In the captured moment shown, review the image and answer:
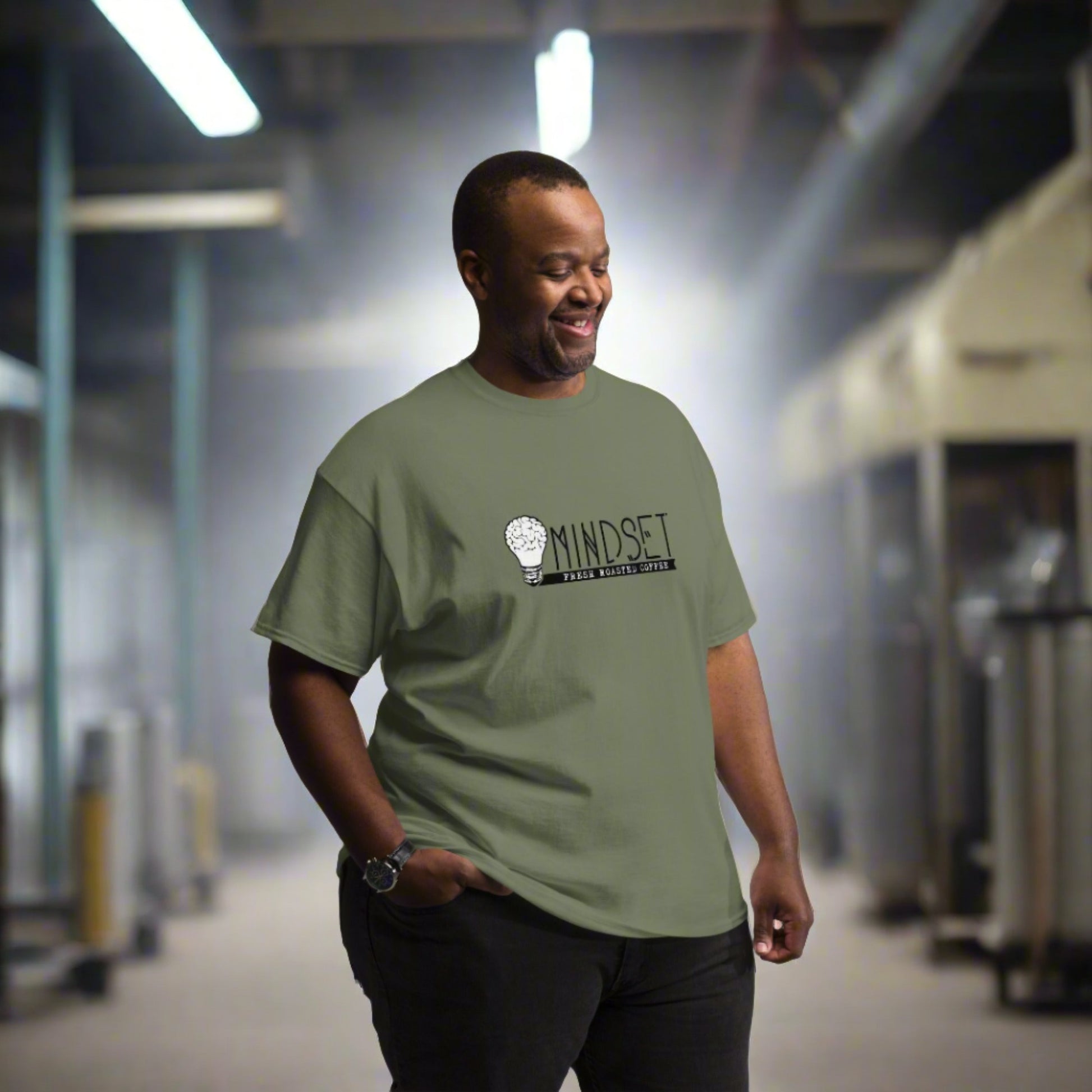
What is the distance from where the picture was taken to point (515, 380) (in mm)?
1081

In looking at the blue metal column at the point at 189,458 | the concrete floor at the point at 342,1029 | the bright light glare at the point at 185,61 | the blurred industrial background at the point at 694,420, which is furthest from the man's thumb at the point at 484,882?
the blue metal column at the point at 189,458

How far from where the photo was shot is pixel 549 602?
39.3 inches

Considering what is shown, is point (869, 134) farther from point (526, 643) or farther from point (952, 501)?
point (526, 643)

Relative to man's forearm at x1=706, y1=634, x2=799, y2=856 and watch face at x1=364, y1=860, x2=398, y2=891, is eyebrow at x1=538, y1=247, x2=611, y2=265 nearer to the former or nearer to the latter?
man's forearm at x1=706, y1=634, x2=799, y2=856

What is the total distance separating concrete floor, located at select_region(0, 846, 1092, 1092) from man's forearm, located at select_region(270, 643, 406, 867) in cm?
115

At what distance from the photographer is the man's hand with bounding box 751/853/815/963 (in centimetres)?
107

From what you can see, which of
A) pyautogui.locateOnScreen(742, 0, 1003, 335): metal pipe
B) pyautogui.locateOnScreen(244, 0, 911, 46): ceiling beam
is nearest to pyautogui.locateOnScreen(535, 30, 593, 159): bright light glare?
pyautogui.locateOnScreen(244, 0, 911, 46): ceiling beam

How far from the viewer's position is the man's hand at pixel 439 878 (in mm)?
972

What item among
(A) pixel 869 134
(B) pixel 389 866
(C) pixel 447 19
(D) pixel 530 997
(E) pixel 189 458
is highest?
(C) pixel 447 19

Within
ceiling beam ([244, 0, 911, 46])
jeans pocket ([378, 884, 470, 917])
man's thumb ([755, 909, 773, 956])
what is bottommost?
man's thumb ([755, 909, 773, 956])

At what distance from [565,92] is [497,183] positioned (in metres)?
1.44

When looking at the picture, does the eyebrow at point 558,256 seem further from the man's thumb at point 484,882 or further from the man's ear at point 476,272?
the man's thumb at point 484,882

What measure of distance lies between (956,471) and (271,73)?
2.27 m

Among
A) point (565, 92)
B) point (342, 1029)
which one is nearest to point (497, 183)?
point (565, 92)
